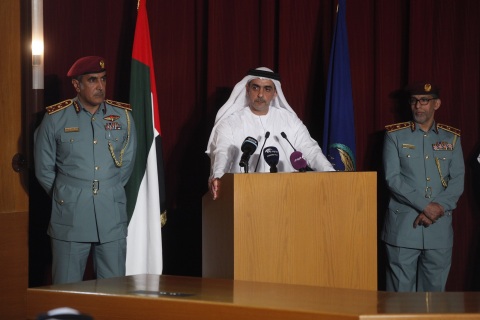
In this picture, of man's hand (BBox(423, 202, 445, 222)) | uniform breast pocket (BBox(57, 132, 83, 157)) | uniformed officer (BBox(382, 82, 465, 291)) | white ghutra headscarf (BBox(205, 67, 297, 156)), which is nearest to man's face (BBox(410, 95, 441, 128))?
uniformed officer (BBox(382, 82, 465, 291))

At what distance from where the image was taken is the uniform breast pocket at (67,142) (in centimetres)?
454

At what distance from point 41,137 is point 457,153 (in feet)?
8.73

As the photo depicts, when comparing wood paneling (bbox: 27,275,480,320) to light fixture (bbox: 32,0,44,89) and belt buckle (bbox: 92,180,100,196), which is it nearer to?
light fixture (bbox: 32,0,44,89)

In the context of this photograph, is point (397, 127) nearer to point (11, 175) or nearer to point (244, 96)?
point (244, 96)

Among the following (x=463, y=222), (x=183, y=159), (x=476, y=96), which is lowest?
(x=463, y=222)

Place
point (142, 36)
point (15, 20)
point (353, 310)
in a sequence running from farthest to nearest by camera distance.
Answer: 1. point (142, 36)
2. point (15, 20)
3. point (353, 310)

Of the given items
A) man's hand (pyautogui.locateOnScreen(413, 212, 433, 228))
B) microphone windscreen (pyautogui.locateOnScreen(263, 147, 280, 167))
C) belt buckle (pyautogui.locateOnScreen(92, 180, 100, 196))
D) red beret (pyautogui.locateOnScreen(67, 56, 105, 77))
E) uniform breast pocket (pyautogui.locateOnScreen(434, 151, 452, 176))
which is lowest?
man's hand (pyautogui.locateOnScreen(413, 212, 433, 228))

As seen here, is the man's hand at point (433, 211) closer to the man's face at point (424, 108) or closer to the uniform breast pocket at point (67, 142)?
the man's face at point (424, 108)

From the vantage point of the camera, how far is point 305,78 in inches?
224

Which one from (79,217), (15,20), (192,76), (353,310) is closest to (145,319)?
(353,310)

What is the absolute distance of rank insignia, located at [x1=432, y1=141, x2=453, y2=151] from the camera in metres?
5.36

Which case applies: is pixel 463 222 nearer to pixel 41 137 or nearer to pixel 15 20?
pixel 41 137

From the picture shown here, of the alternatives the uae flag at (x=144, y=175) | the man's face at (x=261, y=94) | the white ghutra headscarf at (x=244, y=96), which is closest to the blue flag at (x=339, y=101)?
the white ghutra headscarf at (x=244, y=96)

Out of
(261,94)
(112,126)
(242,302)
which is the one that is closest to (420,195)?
(261,94)
